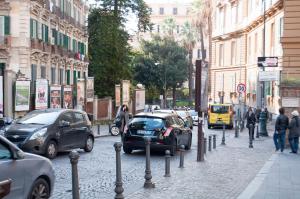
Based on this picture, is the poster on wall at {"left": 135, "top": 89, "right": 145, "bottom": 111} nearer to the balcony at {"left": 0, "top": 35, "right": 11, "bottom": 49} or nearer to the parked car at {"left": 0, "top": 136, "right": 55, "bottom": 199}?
the balcony at {"left": 0, "top": 35, "right": 11, "bottom": 49}

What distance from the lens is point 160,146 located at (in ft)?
58.2

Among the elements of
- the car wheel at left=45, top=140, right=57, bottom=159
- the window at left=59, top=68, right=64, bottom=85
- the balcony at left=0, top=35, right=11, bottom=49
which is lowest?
the car wheel at left=45, top=140, right=57, bottom=159

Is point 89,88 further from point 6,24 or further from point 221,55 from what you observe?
point 221,55

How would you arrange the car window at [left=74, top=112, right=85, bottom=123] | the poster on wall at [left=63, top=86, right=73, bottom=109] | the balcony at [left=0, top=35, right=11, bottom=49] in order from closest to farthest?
the car window at [left=74, top=112, right=85, bottom=123], the poster on wall at [left=63, top=86, right=73, bottom=109], the balcony at [left=0, top=35, right=11, bottom=49]

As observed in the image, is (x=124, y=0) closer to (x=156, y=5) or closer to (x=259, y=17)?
(x=259, y=17)

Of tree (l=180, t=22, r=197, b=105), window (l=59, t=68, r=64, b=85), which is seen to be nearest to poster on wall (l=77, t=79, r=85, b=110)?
window (l=59, t=68, r=64, b=85)

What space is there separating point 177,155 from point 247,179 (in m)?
5.89

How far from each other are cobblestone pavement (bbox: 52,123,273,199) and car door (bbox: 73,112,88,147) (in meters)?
0.48

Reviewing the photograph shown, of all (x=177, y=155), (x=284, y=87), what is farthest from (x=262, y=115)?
(x=177, y=155)

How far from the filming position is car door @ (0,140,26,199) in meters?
7.39

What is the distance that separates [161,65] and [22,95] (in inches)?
2009

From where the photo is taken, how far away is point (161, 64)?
256 feet

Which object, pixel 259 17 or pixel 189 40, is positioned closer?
pixel 259 17

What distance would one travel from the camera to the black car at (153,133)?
58.1 feet
